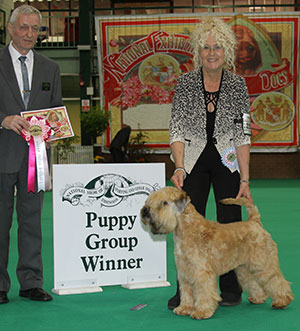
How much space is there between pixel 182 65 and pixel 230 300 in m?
12.2

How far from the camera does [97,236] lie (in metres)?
3.80

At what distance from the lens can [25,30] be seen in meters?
3.31

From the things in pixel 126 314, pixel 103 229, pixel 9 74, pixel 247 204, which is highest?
pixel 9 74

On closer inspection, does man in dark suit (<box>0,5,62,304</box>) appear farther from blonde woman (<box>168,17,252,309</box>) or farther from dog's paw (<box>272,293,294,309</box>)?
dog's paw (<box>272,293,294,309</box>)

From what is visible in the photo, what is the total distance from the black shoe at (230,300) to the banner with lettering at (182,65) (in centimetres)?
1193

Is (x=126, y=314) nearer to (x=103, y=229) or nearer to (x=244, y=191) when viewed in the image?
(x=103, y=229)

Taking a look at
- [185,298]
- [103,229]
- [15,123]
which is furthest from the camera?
[103,229]

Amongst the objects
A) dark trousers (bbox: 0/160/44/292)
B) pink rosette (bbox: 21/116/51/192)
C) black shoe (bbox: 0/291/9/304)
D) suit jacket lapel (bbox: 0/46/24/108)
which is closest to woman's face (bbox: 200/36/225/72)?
pink rosette (bbox: 21/116/51/192)

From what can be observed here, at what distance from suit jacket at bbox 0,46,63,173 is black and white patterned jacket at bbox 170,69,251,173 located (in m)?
0.84

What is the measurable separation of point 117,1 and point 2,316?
16834 mm

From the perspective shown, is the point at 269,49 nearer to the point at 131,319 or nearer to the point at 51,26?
the point at 51,26

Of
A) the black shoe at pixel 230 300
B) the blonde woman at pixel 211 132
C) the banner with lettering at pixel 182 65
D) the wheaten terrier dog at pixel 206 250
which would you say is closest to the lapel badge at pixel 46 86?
the blonde woman at pixel 211 132

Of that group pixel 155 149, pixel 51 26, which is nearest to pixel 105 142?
pixel 155 149

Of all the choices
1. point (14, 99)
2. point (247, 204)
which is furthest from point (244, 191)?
point (14, 99)
